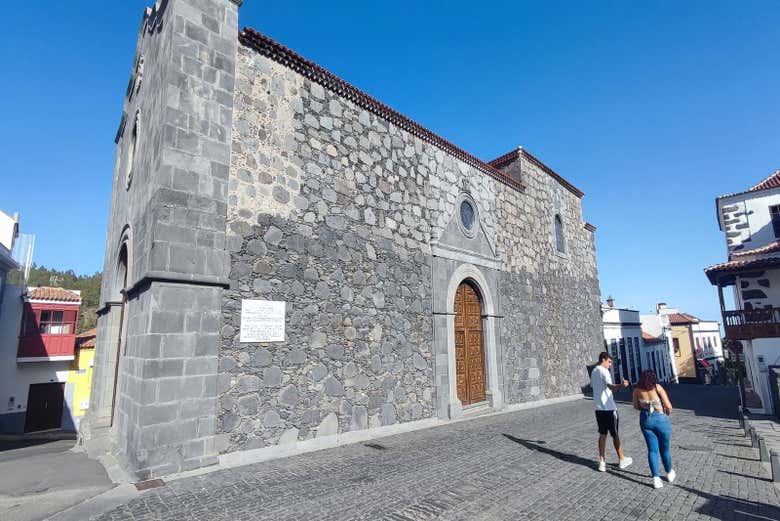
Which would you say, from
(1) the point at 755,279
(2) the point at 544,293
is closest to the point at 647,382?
(2) the point at 544,293

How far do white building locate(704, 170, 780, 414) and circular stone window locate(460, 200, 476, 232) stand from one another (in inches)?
305

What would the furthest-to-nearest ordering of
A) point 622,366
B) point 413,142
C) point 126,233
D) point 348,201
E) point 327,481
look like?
point 622,366 → point 413,142 → point 348,201 → point 126,233 → point 327,481

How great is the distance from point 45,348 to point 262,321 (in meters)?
17.9

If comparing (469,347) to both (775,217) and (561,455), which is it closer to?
(561,455)

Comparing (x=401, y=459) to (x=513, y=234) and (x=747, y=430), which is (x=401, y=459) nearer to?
(x=747, y=430)

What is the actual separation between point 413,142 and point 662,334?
29.9 metres

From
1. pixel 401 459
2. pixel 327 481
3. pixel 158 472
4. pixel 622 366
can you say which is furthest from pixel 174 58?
pixel 622 366

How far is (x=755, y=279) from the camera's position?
11773mm

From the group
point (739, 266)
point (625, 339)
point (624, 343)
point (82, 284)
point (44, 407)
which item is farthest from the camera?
point (82, 284)

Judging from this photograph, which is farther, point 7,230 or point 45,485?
point 7,230

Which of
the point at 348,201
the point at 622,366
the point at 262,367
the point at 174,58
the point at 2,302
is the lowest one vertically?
the point at 622,366

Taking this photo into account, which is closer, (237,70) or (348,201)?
(237,70)

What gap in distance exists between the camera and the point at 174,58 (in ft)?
17.6

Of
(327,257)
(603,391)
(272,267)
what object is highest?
(327,257)
